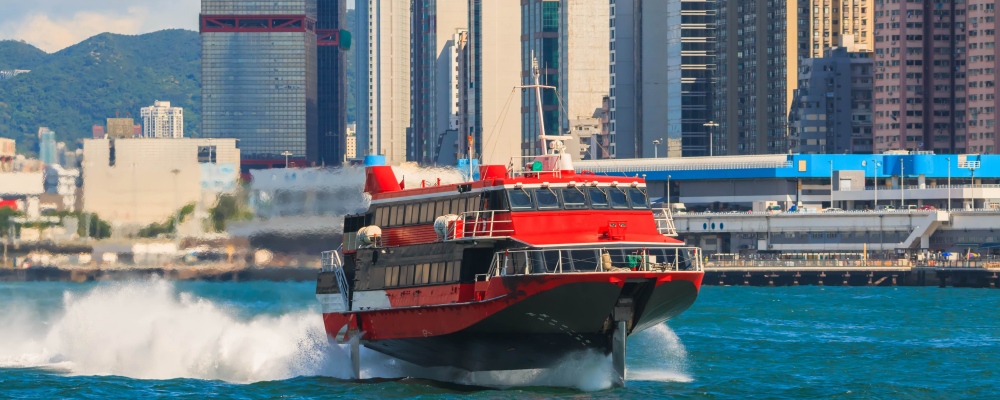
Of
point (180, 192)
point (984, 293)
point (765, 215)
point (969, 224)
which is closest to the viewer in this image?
point (180, 192)

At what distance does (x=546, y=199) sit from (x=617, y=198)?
96.5 inches

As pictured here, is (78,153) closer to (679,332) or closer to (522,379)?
(679,332)

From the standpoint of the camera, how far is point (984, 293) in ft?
A: 414

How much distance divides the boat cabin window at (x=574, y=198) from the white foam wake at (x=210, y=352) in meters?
4.49

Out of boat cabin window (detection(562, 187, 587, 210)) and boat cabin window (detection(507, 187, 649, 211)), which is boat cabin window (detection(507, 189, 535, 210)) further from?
boat cabin window (detection(562, 187, 587, 210))

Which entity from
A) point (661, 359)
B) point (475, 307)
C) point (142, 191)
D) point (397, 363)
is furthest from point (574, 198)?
point (142, 191)

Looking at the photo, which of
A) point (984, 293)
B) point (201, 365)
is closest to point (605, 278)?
point (201, 365)

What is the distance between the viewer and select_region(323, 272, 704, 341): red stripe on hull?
4784 cm

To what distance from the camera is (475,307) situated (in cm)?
4928

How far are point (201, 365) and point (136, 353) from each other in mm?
3295

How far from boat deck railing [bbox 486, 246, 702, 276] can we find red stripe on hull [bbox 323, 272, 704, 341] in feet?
0.72

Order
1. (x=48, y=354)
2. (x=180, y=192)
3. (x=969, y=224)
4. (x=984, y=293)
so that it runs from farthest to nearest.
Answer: (x=969, y=224) < (x=984, y=293) < (x=180, y=192) < (x=48, y=354)

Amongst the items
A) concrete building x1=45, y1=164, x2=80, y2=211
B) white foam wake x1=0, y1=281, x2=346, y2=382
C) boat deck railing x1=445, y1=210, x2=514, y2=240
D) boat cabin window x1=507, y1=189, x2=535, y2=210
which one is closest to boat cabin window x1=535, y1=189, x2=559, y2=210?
boat cabin window x1=507, y1=189, x2=535, y2=210

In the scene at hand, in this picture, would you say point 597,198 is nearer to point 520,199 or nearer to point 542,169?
point 520,199
